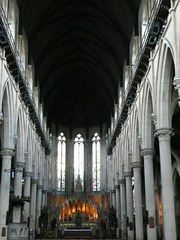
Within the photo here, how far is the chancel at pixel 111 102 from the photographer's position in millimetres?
21484

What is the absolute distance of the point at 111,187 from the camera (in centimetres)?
4881

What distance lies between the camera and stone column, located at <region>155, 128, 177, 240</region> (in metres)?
19.3

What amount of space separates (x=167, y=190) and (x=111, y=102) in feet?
101

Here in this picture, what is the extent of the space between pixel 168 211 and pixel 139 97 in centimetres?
1137

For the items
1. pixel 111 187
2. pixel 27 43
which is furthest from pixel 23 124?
pixel 111 187

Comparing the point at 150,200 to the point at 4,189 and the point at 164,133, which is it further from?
the point at 4,189

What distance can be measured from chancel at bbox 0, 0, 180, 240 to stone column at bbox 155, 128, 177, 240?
56 millimetres

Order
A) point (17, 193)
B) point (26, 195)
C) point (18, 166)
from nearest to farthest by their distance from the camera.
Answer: point (17, 193) → point (18, 166) → point (26, 195)

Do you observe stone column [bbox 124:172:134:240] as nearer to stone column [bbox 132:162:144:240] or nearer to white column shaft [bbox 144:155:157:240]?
stone column [bbox 132:162:144:240]

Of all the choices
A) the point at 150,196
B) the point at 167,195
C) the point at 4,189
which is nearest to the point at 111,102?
the point at 150,196

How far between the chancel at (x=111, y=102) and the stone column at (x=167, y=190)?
6cm

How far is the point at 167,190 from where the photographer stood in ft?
65.1

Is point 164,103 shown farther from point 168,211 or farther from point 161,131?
point 168,211

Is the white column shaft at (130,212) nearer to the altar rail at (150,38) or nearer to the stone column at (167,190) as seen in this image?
the altar rail at (150,38)
